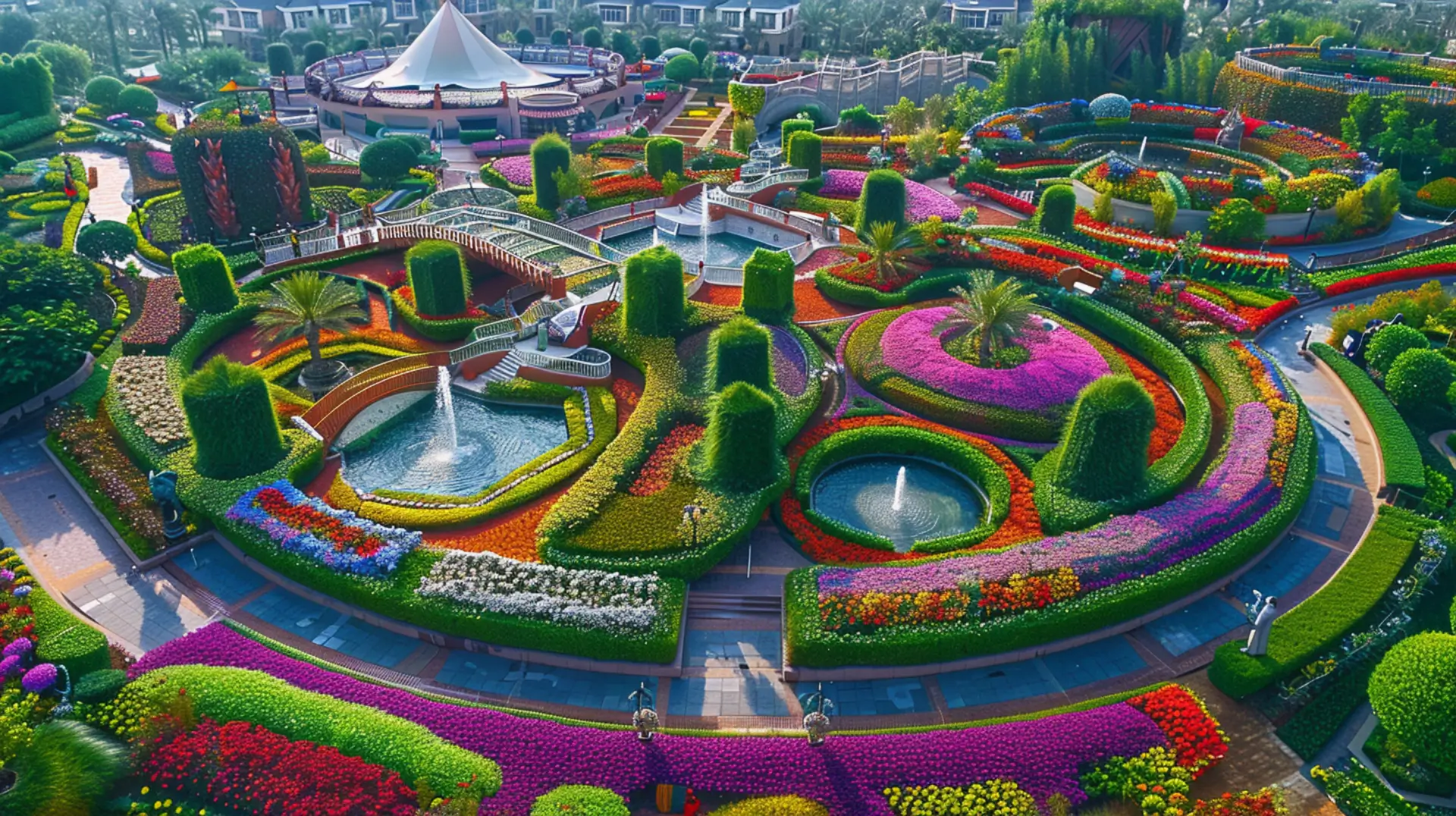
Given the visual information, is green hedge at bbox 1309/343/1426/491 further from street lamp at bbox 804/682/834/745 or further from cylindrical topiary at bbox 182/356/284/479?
cylindrical topiary at bbox 182/356/284/479

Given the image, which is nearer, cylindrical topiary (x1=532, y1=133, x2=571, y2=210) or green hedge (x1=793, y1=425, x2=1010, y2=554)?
green hedge (x1=793, y1=425, x2=1010, y2=554)

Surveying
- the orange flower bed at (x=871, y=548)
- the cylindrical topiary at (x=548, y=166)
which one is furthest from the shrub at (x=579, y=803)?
the cylindrical topiary at (x=548, y=166)

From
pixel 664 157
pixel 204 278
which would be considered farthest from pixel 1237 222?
pixel 204 278

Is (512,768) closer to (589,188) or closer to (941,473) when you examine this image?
(941,473)

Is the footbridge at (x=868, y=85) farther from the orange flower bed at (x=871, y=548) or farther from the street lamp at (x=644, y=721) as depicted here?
the street lamp at (x=644, y=721)

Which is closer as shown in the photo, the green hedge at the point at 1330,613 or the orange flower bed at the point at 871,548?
the green hedge at the point at 1330,613

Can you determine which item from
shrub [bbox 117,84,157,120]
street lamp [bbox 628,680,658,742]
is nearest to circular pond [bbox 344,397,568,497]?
street lamp [bbox 628,680,658,742]
